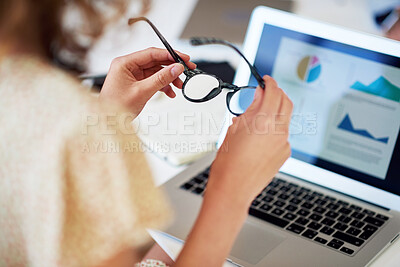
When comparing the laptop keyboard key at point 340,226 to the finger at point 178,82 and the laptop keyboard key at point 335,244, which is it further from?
the finger at point 178,82

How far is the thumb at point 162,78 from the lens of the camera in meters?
0.64

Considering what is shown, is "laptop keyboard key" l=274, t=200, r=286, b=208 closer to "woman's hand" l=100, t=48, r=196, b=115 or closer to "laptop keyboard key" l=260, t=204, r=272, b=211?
"laptop keyboard key" l=260, t=204, r=272, b=211

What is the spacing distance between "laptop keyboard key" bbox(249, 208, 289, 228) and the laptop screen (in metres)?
0.12

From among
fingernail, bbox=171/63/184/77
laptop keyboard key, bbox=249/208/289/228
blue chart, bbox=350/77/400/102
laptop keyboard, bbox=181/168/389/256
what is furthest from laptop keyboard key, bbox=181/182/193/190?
blue chart, bbox=350/77/400/102

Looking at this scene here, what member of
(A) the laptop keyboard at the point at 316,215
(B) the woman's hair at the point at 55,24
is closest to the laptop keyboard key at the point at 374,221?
Result: (A) the laptop keyboard at the point at 316,215

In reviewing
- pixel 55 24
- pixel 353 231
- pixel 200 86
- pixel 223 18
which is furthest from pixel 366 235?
pixel 223 18

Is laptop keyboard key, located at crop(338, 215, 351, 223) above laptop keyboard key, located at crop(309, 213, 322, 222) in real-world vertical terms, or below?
above

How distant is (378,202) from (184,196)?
12.5 inches

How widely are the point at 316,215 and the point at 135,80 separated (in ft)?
1.18

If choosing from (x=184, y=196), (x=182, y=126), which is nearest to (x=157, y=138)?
(x=182, y=126)

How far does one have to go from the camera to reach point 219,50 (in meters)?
1.25

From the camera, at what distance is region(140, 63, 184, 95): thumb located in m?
0.64

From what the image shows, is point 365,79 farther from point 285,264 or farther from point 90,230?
point 90,230

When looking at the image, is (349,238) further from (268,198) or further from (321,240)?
(268,198)
